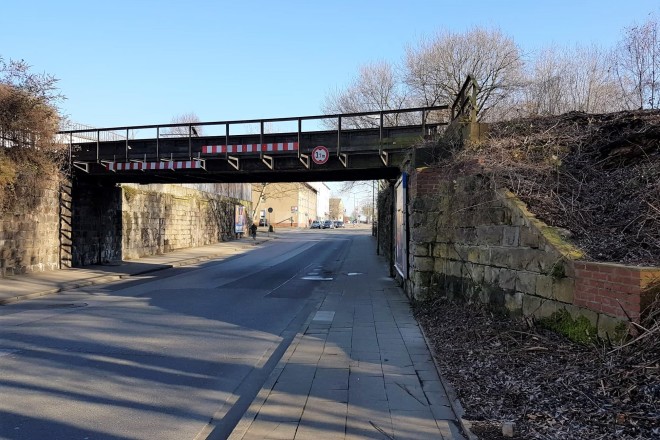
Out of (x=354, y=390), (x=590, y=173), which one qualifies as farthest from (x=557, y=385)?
(x=590, y=173)

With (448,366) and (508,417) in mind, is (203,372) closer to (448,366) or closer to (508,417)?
(448,366)

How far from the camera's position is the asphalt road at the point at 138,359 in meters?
4.68

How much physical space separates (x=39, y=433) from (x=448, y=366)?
4397mm

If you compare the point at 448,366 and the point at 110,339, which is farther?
the point at 110,339

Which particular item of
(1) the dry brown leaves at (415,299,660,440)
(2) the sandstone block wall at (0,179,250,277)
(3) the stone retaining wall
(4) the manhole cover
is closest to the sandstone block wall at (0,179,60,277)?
(2) the sandstone block wall at (0,179,250,277)

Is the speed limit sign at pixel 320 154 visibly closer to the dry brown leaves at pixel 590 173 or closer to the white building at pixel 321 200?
the dry brown leaves at pixel 590 173

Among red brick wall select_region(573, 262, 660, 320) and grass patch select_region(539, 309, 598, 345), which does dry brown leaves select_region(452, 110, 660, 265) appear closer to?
red brick wall select_region(573, 262, 660, 320)

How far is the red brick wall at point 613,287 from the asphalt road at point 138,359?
146 inches

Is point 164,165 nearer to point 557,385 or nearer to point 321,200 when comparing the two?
point 557,385

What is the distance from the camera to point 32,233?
17.7 meters

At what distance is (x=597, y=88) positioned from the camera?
24.6m

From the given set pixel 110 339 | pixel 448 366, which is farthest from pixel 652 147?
pixel 110 339

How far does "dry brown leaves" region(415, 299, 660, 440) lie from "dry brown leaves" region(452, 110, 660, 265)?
1004 millimetres

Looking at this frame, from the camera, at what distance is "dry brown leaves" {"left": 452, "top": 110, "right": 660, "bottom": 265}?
17.5 feet
